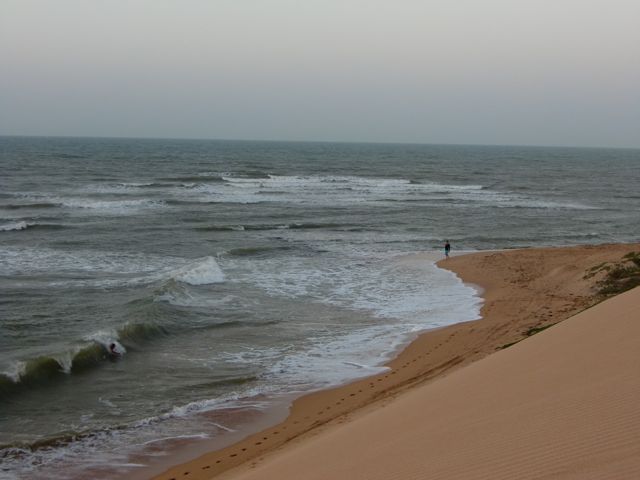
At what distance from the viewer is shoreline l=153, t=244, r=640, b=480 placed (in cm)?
1190

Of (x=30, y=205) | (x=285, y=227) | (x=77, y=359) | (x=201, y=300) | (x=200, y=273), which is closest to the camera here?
(x=77, y=359)

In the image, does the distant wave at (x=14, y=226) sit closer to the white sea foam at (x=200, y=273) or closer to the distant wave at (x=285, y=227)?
the distant wave at (x=285, y=227)

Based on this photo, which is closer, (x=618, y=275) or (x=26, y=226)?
(x=618, y=275)

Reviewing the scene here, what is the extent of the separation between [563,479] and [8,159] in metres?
102

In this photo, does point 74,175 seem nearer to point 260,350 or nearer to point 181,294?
point 181,294

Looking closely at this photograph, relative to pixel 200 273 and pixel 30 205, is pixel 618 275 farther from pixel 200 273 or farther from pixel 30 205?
pixel 30 205

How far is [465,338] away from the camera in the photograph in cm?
1784

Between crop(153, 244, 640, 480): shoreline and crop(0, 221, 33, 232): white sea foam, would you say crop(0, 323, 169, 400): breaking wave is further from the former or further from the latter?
crop(0, 221, 33, 232): white sea foam

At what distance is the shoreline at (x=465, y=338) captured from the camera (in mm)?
11898

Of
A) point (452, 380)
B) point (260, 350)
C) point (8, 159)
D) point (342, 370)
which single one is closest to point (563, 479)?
point (452, 380)

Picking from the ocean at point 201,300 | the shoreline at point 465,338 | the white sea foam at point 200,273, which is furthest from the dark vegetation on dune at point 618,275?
the white sea foam at point 200,273

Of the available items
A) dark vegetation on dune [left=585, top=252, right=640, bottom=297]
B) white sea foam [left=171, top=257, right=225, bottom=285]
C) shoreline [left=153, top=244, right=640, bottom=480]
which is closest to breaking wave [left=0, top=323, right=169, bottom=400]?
shoreline [left=153, top=244, right=640, bottom=480]

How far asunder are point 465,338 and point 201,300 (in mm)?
9363

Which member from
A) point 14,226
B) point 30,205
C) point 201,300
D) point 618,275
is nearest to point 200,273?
point 201,300
